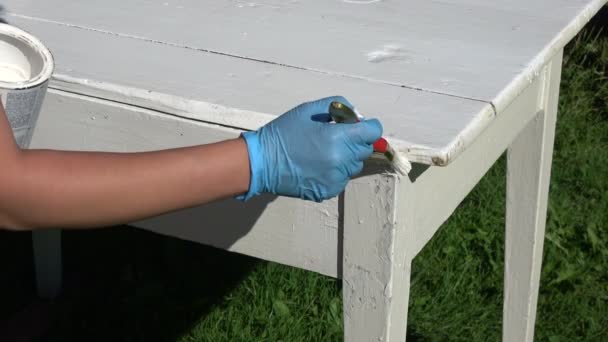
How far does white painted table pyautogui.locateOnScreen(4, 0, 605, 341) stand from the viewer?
1118 mm

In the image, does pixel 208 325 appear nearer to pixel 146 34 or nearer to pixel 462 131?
pixel 146 34

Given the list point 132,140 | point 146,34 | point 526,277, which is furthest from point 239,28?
point 526,277

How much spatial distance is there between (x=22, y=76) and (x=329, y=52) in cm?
41

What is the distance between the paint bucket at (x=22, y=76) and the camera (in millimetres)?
992

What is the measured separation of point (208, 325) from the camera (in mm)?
2295

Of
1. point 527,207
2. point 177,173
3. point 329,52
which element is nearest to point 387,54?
point 329,52

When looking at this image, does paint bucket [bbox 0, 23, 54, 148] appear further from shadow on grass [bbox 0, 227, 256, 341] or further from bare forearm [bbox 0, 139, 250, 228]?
shadow on grass [bbox 0, 227, 256, 341]

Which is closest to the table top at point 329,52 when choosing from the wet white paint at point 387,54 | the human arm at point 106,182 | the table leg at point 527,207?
the wet white paint at point 387,54

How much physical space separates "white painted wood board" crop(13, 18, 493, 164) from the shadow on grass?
1.13 meters

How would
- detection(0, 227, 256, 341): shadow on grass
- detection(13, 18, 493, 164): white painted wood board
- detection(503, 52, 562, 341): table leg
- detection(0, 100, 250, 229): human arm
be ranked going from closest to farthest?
detection(0, 100, 250, 229): human arm
detection(13, 18, 493, 164): white painted wood board
detection(503, 52, 562, 341): table leg
detection(0, 227, 256, 341): shadow on grass

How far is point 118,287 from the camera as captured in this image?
2477mm

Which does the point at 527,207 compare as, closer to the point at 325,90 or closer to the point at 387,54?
the point at 387,54

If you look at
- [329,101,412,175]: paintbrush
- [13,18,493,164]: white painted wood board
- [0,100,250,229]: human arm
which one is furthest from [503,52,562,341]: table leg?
[0,100,250,229]: human arm

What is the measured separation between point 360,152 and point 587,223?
171cm
